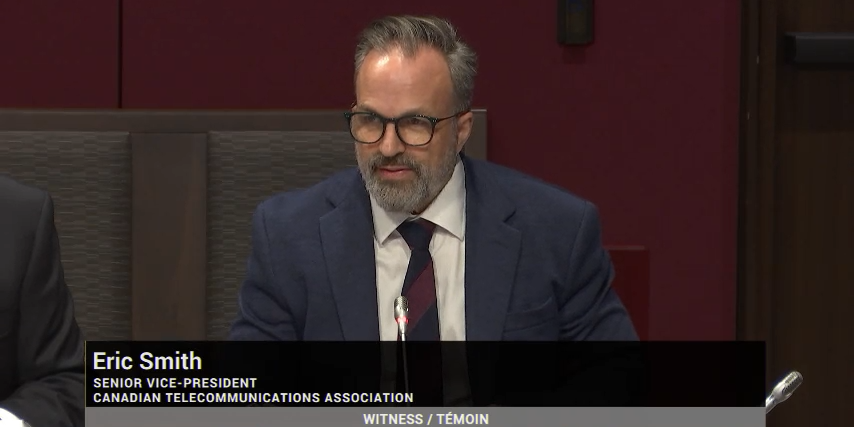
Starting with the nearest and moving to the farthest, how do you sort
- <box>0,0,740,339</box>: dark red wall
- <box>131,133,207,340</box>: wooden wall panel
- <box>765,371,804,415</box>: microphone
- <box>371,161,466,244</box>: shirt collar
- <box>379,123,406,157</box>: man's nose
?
1. <box>765,371,804,415</box>: microphone
2. <box>379,123,406,157</box>: man's nose
3. <box>371,161,466,244</box>: shirt collar
4. <box>131,133,207,340</box>: wooden wall panel
5. <box>0,0,740,339</box>: dark red wall

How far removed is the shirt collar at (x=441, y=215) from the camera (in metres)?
1.75

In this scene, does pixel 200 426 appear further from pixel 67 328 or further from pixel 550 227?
pixel 550 227

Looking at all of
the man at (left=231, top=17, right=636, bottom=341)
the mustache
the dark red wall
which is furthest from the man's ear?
the dark red wall

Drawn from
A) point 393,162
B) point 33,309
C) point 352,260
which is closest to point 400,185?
point 393,162

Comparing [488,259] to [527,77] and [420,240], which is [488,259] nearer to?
[420,240]

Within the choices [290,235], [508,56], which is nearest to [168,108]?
[508,56]

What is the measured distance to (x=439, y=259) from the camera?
5.81 feet

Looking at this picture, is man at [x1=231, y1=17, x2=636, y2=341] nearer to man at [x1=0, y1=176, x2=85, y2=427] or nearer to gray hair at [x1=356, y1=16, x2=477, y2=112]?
gray hair at [x1=356, y1=16, x2=477, y2=112]

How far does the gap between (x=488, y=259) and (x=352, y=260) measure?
20 centimetres

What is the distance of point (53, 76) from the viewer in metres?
2.63

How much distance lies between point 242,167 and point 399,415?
1.51 m

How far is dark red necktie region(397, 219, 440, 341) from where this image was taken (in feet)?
5.53
